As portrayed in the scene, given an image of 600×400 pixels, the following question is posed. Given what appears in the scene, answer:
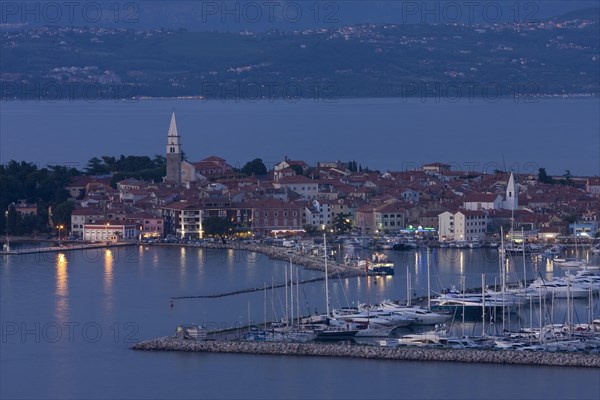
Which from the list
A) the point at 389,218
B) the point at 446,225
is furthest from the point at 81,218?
the point at 446,225

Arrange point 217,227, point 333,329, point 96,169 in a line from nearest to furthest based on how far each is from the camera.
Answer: point 333,329 → point 217,227 → point 96,169

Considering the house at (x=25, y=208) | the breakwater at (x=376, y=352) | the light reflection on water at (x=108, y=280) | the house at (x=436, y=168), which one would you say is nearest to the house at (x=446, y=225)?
the light reflection on water at (x=108, y=280)

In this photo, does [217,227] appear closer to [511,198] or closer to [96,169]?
[511,198]

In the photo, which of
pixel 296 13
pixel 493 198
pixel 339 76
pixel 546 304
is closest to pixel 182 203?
pixel 493 198

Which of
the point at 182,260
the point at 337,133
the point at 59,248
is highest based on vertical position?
the point at 337,133

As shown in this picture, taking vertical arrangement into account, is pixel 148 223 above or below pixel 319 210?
below

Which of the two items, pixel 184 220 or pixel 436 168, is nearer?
pixel 184 220

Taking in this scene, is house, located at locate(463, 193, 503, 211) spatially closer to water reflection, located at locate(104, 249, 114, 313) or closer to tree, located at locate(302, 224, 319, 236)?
tree, located at locate(302, 224, 319, 236)

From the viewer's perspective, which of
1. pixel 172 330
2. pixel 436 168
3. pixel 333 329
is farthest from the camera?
pixel 436 168
